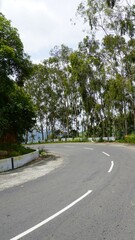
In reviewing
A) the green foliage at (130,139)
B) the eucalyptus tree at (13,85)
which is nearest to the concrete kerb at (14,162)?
the eucalyptus tree at (13,85)

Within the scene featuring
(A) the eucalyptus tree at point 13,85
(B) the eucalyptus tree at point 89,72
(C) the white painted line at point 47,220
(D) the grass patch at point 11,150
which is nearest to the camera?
(C) the white painted line at point 47,220

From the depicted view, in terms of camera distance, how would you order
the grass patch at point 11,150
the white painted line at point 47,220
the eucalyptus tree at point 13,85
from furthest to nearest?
the grass patch at point 11,150 < the eucalyptus tree at point 13,85 < the white painted line at point 47,220

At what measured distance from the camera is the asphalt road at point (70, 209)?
621 centimetres

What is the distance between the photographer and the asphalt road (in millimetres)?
6215

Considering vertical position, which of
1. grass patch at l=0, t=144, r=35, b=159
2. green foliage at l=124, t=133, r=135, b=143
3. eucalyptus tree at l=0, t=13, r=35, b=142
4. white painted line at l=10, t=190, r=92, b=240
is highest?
eucalyptus tree at l=0, t=13, r=35, b=142

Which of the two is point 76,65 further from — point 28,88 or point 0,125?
point 0,125

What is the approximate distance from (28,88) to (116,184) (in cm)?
5308

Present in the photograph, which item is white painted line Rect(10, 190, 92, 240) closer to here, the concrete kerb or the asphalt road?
the asphalt road

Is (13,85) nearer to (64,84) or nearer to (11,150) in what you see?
(11,150)

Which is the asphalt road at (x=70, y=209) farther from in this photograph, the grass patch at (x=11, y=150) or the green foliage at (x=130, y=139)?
the green foliage at (x=130, y=139)

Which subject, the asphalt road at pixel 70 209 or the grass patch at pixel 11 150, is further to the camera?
the grass patch at pixel 11 150

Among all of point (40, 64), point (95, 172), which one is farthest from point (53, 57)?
point (95, 172)

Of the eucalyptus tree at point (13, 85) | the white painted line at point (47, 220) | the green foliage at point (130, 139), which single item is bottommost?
the white painted line at point (47, 220)

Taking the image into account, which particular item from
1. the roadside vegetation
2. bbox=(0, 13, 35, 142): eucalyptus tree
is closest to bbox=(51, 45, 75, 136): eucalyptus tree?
the roadside vegetation
